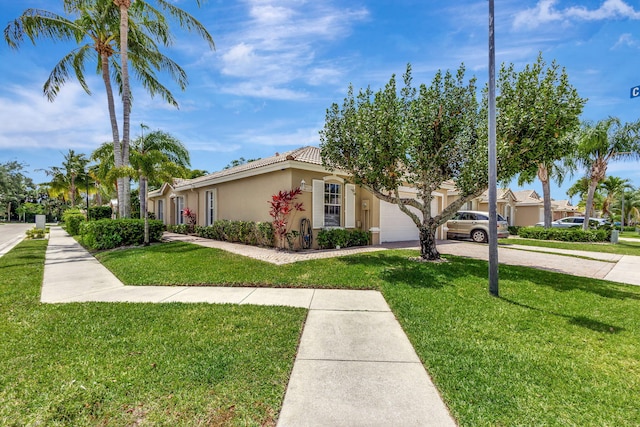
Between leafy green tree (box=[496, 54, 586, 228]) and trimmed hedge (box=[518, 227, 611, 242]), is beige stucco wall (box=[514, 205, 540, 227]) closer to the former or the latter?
trimmed hedge (box=[518, 227, 611, 242])

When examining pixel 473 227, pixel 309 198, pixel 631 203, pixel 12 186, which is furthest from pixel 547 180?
pixel 12 186

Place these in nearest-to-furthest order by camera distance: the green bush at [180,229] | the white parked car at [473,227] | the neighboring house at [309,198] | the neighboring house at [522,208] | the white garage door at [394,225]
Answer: the neighboring house at [309,198]
the white garage door at [394,225]
the white parked car at [473,227]
the green bush at [180,229]
the neighboring house at [522,208]

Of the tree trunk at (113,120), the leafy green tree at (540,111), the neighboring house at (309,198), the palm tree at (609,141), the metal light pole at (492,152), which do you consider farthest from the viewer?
the palm tree at (609,141)

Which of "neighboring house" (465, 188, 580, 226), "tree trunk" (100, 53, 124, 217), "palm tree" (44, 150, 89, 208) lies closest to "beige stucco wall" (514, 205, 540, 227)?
"neighboring house" (465, 188, 580, 226)

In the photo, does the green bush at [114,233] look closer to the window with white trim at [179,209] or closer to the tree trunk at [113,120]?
the tree trunk at [113,120]

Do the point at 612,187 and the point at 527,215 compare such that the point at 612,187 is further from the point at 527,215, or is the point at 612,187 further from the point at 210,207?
the point at 210,207

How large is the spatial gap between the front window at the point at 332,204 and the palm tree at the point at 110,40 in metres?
9.56

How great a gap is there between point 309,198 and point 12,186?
222 feet

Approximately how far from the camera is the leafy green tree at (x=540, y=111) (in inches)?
263

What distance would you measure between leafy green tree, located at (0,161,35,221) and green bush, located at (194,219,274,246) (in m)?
58.0

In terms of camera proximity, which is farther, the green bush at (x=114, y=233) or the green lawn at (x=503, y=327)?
the green bush at (x=114, y=233)

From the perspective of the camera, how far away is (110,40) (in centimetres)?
1363

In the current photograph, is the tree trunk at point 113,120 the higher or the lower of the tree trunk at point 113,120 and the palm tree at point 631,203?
the higher

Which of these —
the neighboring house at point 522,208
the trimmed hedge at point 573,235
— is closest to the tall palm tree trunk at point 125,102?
the trimmed hedge at point 573,235
